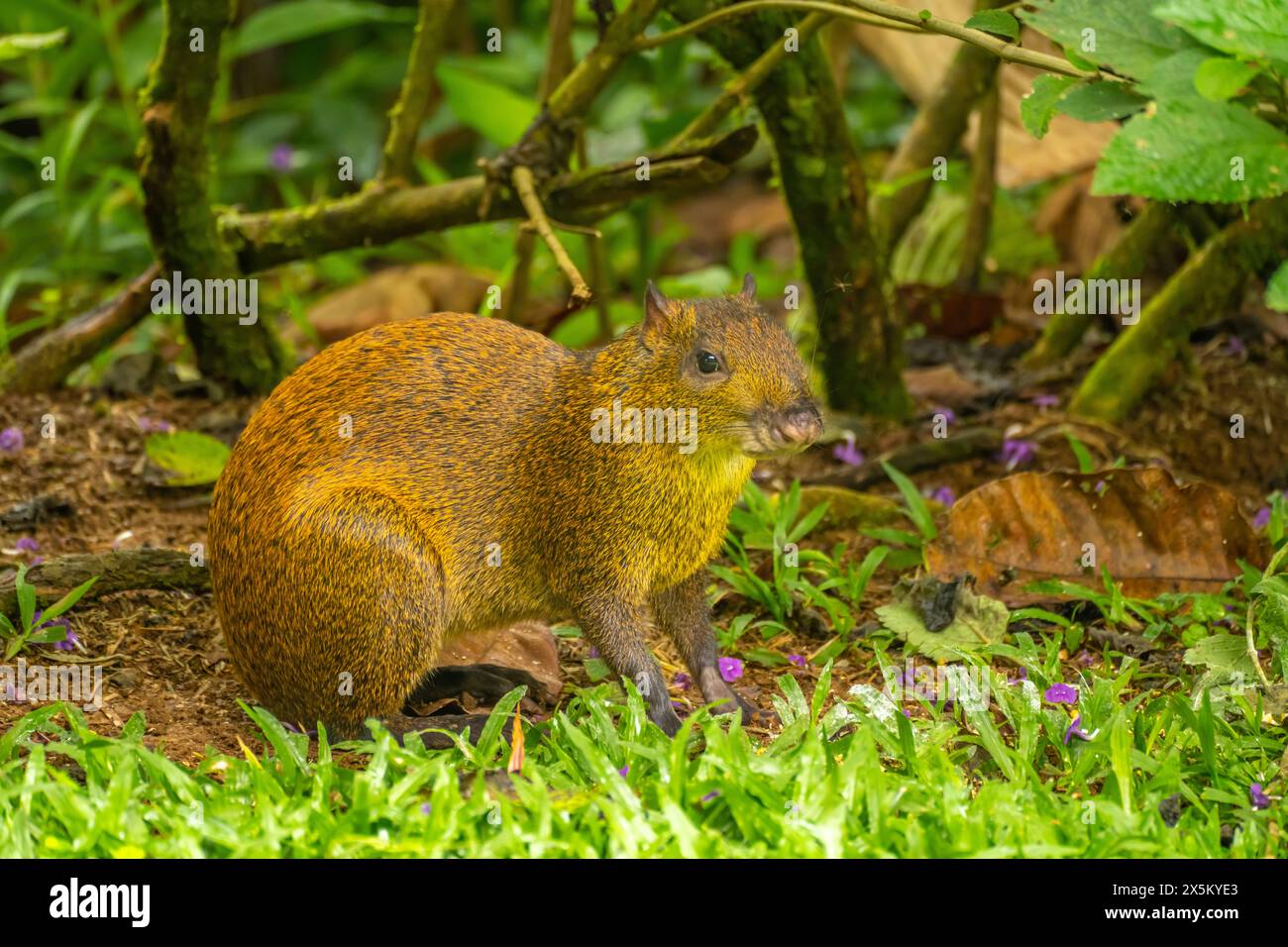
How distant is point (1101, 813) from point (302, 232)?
13.2 feet

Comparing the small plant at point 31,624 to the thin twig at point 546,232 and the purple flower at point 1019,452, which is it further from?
the purple flower at point 1019,452

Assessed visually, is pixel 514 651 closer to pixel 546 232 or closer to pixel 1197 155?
pixel 546 232

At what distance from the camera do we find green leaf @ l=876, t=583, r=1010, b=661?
4.82 m

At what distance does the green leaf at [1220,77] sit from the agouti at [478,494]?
132 cm

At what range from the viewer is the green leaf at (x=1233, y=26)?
128 inches

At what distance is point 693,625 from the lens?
473 cm

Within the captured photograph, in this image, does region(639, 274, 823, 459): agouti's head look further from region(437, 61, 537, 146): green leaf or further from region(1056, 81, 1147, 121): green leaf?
region(437, 61, 537, 146): green leaf

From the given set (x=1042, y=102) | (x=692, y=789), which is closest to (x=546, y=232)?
(x=1042, y=102)

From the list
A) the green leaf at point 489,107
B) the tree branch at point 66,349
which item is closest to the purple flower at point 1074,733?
the tree branch at point 66,349

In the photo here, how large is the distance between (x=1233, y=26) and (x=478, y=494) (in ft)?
7.45

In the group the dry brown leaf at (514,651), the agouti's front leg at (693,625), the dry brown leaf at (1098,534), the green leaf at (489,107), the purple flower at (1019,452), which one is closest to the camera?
the agouti's front leg at (693,625)

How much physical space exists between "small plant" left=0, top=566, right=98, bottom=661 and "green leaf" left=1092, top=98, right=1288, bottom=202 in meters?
3.17

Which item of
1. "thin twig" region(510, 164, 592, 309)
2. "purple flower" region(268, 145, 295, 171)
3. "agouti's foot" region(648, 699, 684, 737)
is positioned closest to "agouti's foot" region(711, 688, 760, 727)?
"agouti's foot" region(648, 699, 684, 737)
